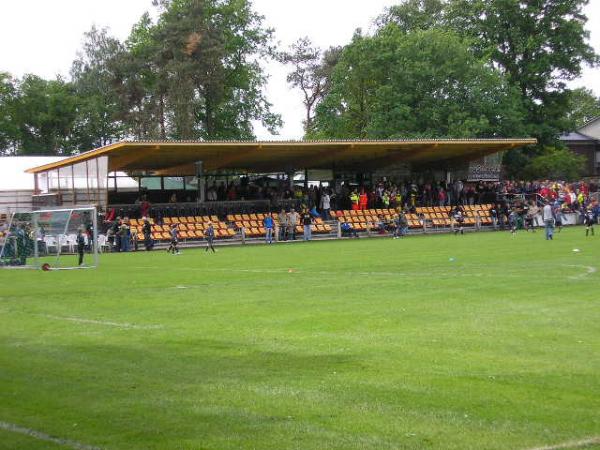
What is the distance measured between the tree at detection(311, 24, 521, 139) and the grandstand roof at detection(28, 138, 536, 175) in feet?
28.8

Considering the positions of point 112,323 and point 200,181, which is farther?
point 200,181

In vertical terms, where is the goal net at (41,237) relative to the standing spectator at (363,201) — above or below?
below

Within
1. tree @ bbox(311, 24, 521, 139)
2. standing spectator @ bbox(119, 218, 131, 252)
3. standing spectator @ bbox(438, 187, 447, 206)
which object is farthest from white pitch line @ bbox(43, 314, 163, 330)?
tree @ bbox(311, 24, 521, 139)

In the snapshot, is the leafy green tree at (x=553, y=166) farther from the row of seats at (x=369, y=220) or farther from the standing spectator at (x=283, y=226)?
the standing spectator at (x=283, y=226)

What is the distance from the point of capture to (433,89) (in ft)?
212

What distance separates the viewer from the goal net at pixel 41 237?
29781 millimetres

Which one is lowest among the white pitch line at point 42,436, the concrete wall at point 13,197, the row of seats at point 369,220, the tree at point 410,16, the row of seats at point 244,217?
the white pitch line at point 42,436

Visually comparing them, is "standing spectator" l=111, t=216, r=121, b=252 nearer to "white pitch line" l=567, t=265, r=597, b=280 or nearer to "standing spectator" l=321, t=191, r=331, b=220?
"standing spectator" l=321, t=191, r=331, b=220

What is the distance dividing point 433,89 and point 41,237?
40240mm

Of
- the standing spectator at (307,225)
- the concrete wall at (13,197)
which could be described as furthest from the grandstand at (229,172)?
the concrete wall at (13,197)

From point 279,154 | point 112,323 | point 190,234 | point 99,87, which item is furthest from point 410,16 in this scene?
point 112,323

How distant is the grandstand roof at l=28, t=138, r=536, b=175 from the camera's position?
42625 mm

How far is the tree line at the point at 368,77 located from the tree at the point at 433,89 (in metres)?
0.09

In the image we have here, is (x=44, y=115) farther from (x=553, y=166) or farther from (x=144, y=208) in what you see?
(x=553, y=166)
